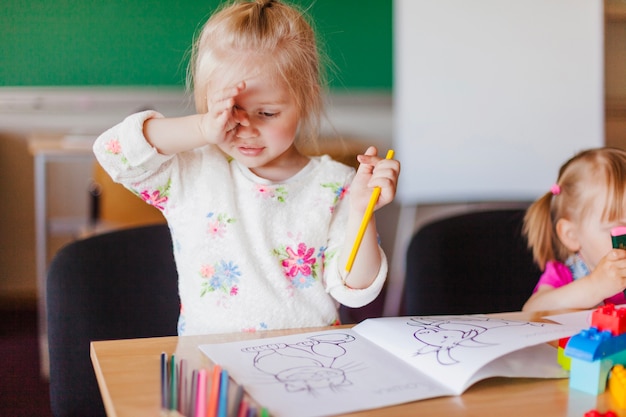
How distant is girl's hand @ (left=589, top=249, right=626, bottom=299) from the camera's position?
3.52 feet

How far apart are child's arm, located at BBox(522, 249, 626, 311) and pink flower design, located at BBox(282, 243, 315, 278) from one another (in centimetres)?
38

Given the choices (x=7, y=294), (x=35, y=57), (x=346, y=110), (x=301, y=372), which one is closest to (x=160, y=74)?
(x=35, y=57)

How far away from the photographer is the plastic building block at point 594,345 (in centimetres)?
75

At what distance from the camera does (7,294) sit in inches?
130

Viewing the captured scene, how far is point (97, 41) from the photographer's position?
3.17 m

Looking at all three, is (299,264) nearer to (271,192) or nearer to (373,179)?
(271,192)

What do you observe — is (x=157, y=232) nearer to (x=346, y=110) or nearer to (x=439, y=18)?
(x=439, y=18)

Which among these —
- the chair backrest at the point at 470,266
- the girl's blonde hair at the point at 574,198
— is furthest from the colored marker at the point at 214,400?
the girl's blonde hair at the point at 574,198

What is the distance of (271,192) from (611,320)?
506 mm

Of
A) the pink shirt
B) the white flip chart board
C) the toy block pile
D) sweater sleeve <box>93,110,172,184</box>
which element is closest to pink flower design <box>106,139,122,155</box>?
sweater sleeve <box>93,110,172,184</box>

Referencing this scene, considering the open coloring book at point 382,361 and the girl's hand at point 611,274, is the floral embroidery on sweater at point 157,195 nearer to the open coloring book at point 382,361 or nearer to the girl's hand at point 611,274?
the open coloring book at point 382,361

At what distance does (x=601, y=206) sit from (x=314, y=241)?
0.52m

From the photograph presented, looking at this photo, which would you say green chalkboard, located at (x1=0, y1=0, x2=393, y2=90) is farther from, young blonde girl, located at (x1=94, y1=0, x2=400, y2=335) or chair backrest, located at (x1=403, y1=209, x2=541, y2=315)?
young blonde girl, located at (x1=94, y1=0, x2=400, y2=335)

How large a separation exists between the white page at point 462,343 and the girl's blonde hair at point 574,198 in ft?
1.58
